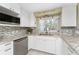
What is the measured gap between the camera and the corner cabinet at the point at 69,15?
357 centimetres

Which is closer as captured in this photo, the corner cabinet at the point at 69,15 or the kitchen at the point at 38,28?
the kitchen at the point at 38,28

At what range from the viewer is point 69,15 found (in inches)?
144

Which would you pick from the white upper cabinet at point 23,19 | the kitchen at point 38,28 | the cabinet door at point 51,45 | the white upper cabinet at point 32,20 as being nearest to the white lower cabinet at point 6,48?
the kitchen at point 38,28

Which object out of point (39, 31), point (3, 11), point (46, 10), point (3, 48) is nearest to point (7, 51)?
point (3, 48)

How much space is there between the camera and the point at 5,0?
69cm

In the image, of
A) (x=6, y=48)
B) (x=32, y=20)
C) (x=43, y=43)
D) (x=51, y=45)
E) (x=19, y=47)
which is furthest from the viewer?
(x=32, y=20)

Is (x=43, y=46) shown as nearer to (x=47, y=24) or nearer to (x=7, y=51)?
(x=47, y=24)

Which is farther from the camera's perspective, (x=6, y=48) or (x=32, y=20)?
(x=32, y=20)

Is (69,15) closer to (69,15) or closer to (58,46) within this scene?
(69,15)

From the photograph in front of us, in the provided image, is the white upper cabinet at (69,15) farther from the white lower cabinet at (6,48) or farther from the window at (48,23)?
the white lower cabinet at (6,48)

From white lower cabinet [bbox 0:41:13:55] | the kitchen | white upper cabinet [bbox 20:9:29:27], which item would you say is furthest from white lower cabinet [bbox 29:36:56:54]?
white lower cabinet [bbox 0:41:13:55]

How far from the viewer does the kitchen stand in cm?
257

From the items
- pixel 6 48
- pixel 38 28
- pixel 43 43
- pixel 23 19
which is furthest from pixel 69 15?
pixel 6 48

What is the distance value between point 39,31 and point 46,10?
930 mm
